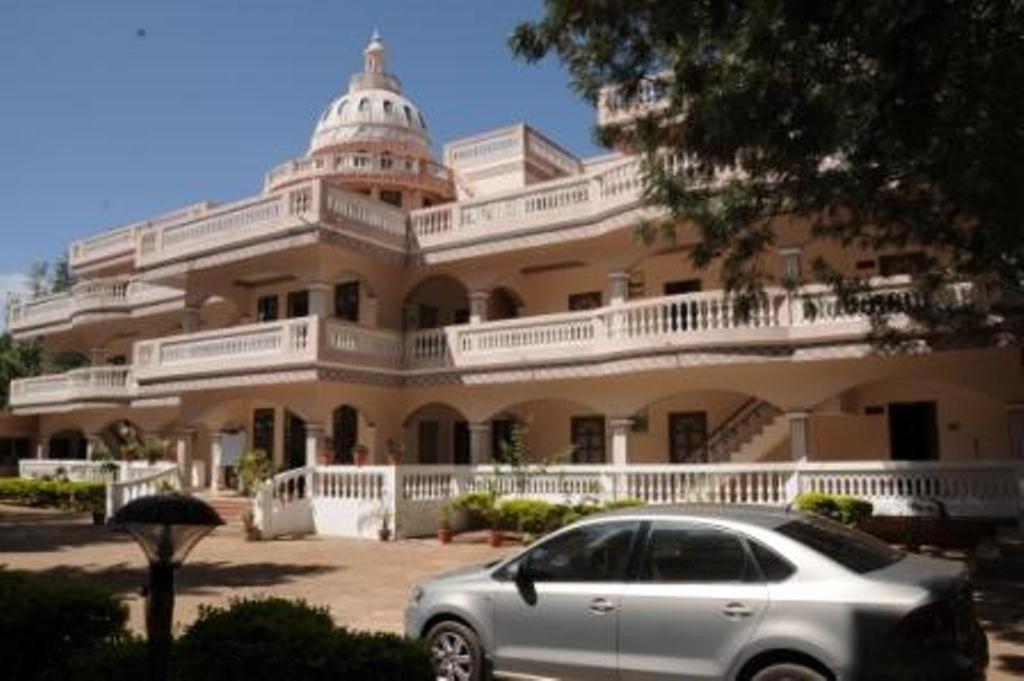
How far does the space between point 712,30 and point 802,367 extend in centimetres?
1063

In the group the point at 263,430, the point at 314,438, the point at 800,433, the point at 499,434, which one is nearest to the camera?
the point at 800,433

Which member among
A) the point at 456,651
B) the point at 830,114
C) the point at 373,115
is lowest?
the point at 456,651

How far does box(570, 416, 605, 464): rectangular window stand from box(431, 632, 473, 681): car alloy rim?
17.7 metres

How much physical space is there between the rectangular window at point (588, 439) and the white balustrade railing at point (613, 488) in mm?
4759

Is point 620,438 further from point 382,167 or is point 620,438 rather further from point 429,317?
point 382,167

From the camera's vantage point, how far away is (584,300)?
25.1 m

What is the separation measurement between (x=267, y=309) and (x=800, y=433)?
16.2 meters

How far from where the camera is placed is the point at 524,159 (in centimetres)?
2934

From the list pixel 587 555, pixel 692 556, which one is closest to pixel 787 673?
pixel 692 556

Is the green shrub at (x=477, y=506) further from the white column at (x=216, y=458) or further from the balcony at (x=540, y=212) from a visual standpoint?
the white column at (x=216, y=458)

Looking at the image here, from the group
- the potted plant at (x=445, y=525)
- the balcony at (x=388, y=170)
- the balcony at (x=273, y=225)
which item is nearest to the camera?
the potted plant at (x=445, y=525)

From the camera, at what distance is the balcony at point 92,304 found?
33750mm

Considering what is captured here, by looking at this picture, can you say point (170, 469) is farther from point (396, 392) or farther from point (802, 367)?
point (802, 367)

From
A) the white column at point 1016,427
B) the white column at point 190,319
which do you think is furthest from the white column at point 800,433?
the white column at point 190,319
